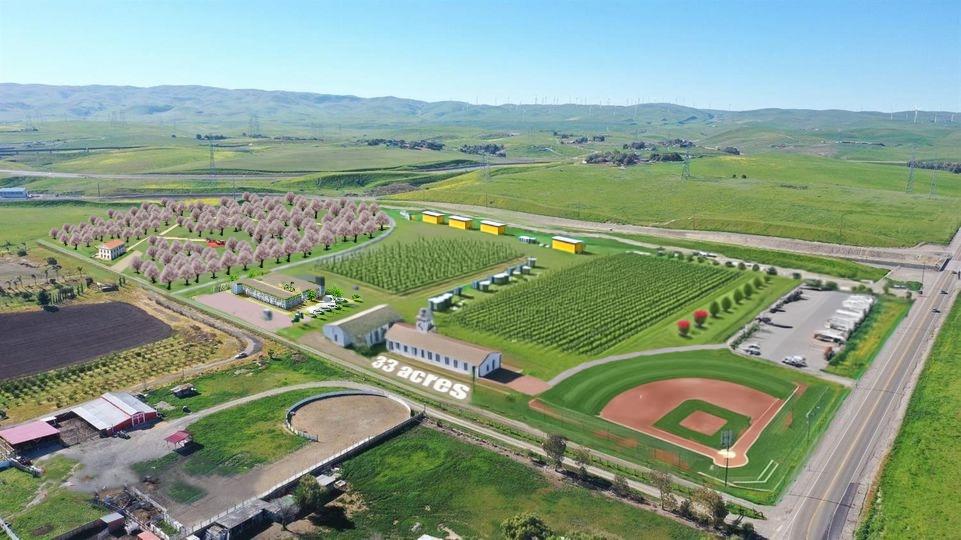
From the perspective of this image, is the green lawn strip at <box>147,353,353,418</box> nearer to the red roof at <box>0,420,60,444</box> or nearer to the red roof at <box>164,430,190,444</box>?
the red roof at <box>164,430,190,444</box>

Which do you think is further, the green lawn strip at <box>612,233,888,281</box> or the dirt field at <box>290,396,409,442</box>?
the green lawn strip at <box>612,233,888,281</box>

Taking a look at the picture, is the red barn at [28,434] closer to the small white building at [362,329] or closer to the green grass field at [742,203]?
the small white building at [362,329]

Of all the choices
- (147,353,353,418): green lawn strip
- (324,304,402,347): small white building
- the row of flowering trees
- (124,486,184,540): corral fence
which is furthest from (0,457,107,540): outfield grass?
the row of flowering trees

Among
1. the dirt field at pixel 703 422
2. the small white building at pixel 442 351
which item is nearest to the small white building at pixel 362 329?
the small white building at pixel 442 351

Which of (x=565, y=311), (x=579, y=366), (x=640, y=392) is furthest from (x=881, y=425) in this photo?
(x=565, y=311)

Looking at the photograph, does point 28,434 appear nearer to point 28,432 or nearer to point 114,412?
point 28,432

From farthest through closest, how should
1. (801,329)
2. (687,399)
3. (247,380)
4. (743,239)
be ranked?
(743,239)
(801,329)
(247,380)
(687,399)

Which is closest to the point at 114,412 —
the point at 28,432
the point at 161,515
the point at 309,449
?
the point at 28,432

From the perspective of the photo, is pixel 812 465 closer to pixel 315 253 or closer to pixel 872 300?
pixel 872 300
